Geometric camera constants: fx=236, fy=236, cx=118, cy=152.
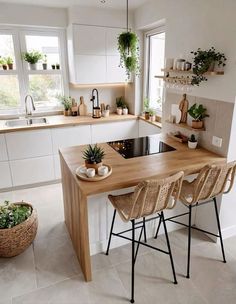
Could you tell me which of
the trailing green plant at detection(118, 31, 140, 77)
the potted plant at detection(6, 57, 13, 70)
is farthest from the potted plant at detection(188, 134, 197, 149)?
the potted plant at detection(6, 57, 13, 70)

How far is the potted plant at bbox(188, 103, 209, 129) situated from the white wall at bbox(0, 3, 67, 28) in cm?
247

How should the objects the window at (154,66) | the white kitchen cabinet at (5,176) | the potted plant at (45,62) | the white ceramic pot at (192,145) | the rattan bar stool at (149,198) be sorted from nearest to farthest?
the rattan bar stool at (149,198)
the white ceramic pot at (192,145)
the white kitchen cabinet at (5,176)
the window at (154,66)
the potted plant at (45,62)

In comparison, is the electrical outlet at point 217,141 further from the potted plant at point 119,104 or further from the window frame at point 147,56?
the potted plant at point 119,104

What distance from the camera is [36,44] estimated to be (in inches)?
145

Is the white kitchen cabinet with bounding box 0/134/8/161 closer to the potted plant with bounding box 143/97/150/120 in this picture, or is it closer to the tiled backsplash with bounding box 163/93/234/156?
the potted plant with bounding box 143/97/150/120

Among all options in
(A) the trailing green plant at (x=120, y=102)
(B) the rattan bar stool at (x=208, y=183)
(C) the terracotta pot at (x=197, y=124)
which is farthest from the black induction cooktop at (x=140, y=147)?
(A) the trailing green plant at (x=120, y=102)

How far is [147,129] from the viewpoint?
368 cm

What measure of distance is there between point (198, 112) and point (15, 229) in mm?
2024

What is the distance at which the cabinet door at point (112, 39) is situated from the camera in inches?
139

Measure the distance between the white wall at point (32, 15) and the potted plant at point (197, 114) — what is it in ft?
8.11

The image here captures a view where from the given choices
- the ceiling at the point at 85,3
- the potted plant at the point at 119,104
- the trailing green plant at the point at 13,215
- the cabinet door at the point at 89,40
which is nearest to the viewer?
the trailing green plant at the point at 13,215

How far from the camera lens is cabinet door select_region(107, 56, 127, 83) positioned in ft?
12.1

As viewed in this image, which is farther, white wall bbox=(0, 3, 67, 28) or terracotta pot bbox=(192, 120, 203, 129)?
white wall bbox=(0, 3, 67, 28)

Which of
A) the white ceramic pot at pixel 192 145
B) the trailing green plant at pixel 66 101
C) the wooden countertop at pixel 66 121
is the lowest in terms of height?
the white ceramic pot at pixel 192 145
